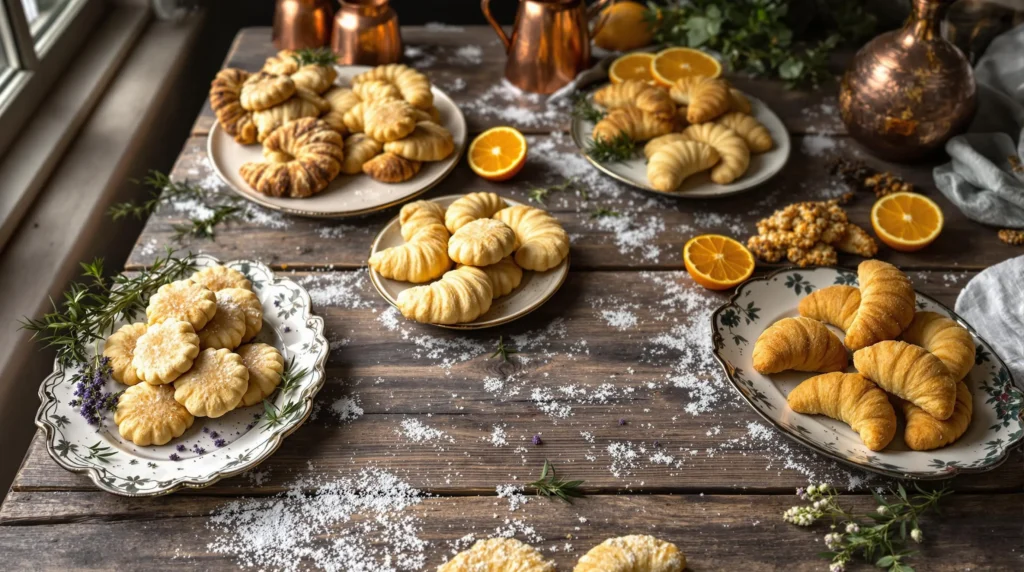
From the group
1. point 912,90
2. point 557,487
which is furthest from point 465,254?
point 912,90

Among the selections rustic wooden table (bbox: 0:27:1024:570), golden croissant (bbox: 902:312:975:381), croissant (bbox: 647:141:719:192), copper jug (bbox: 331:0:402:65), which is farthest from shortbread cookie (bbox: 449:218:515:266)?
copper jug (bbox: 331:0:402:65)

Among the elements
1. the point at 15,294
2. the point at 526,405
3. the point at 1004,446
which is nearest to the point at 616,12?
the point at 526,405

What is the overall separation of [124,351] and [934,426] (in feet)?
4.39

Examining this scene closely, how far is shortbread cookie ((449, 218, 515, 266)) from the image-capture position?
1.51m

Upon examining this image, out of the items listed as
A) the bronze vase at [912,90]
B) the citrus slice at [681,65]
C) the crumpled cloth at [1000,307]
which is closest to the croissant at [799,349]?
the crumpled cloth at [1000,307]

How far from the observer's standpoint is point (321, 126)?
184 centimetres

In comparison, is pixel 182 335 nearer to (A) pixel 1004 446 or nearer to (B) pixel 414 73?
(B) pixel 414 73

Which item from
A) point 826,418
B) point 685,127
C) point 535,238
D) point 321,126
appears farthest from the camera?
point 685,127

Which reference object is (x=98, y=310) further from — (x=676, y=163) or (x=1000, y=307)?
(x=1000, y=307)

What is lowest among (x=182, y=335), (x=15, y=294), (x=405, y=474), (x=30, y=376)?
(x=30, y=376)

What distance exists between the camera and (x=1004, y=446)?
4.24 feet

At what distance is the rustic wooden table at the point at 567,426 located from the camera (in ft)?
4.01

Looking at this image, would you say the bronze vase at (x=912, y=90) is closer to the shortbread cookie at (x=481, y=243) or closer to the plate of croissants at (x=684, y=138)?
the plate of croissants at (x=684, y=138)

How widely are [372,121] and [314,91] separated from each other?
0.73ft
